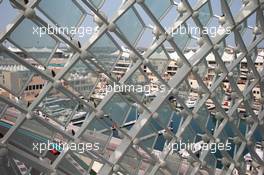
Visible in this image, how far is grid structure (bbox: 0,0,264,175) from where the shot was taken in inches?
157

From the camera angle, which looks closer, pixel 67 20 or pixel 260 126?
pixel 67 20

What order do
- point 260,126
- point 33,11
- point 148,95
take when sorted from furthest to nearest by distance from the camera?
point 260,126 → point 148,95 → point 33,11

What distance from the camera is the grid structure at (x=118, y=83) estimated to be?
3.98m

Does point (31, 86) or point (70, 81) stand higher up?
point (70, 81)

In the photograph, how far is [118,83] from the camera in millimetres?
4871

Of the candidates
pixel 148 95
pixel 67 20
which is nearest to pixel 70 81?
pixel 67 20

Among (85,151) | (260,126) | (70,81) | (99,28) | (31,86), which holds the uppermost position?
(260,126)

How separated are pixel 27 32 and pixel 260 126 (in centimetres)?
738

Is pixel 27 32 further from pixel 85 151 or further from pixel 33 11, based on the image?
pixel 85 151

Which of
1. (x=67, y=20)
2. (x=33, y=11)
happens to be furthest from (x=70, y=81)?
(x=33, y=11)

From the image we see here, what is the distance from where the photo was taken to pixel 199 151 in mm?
7688

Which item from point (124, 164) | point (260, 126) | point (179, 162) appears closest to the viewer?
point (124, 164)

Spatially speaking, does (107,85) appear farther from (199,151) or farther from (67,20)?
(199,151)

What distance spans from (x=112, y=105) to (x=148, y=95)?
1.17 metres
